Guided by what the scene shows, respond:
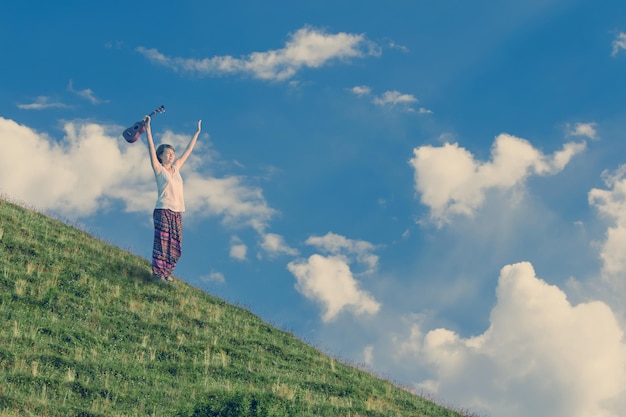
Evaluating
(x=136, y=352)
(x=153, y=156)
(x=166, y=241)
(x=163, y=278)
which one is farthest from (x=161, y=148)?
(x=136, y=352)

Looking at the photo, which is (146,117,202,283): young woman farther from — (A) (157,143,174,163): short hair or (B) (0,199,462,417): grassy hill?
(B) (0,199,462,417): grassy hill

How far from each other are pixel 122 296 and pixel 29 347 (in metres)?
5.63

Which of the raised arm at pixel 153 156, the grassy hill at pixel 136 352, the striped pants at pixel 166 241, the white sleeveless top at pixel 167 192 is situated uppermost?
the raised arm at pixel 153 156

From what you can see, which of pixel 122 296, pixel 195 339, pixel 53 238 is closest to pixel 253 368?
pixel 195 339

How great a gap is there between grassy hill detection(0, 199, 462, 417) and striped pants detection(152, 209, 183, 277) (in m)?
0.66

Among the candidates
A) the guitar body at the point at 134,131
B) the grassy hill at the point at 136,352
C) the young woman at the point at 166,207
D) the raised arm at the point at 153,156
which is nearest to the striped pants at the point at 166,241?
the young woman at the point at 166,207

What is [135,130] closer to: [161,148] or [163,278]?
[161,148]

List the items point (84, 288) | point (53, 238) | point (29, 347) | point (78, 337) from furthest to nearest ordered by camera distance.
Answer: point (53, 238) < point (84, 288) < point (78, 337) < point (29, 347)

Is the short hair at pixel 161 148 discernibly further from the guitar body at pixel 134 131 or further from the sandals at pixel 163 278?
the sandals at pixel 163 278

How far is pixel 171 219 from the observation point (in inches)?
1007

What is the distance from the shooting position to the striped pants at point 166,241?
2545 cm

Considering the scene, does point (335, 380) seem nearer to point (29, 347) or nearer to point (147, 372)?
point (147, 372)

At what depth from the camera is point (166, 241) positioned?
25.6 m

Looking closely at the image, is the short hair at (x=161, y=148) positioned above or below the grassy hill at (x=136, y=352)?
above
